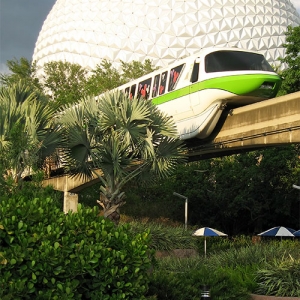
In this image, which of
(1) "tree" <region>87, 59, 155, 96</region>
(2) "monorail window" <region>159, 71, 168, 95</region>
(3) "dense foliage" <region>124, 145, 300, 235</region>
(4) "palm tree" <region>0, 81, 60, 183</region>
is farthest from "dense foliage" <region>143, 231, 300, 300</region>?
(1) "tree" <region>87, 59, 155, 96</region>

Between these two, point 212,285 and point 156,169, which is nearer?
point 212,285

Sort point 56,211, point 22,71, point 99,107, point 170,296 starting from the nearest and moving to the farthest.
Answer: point 56,211 → point 170,296 → point 99,107 → point 22,71

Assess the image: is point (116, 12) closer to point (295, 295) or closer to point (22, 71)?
point (22, 71)

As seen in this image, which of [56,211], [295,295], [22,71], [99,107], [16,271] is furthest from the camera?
[22,71]

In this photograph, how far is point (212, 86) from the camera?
1912cm

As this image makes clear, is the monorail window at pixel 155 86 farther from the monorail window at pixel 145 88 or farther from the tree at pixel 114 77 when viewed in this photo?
the tree at pixel 114 77

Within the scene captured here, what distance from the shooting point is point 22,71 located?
164ft

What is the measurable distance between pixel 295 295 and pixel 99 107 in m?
10.4

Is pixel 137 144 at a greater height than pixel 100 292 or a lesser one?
greater

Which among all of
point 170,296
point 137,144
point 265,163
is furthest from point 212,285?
point 265,163

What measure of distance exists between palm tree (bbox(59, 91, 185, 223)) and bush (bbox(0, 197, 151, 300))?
10.3 metres

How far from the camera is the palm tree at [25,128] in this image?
45.5 feet

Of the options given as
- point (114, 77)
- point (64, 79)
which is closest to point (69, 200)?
point (114, 77)

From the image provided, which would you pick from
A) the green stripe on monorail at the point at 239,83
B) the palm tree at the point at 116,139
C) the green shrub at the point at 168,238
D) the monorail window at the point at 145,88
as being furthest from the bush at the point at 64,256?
the monorail window at the point at 145,88
